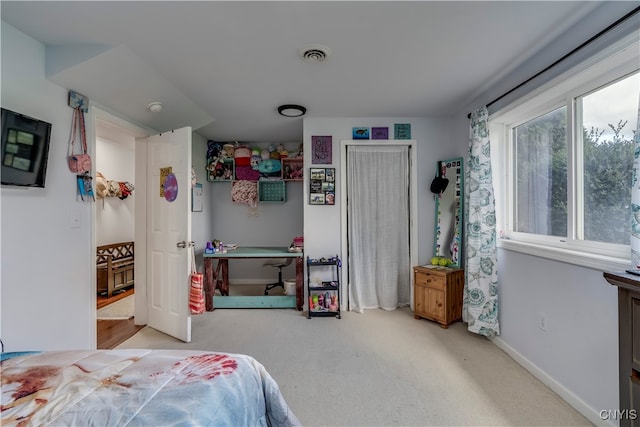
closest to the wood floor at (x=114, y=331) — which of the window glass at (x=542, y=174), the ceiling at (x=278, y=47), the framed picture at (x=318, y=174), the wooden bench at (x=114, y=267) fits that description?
the wooden bench at (x=114, y=267)

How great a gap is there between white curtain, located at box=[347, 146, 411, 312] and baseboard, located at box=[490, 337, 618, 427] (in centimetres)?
132

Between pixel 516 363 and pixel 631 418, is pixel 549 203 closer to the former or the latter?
pixel 516 363

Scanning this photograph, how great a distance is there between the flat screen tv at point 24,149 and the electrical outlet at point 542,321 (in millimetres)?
3528

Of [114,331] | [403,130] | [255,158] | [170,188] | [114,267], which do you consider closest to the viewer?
[170,188]

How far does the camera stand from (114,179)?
4.60 metres

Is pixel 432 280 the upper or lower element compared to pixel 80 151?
lower

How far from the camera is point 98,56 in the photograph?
187cm

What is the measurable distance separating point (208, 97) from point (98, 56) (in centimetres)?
94

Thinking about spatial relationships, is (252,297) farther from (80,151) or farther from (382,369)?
(80,151)

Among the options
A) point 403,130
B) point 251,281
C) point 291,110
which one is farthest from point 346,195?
point 251,281

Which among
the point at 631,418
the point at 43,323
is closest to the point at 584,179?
the point at 631,418

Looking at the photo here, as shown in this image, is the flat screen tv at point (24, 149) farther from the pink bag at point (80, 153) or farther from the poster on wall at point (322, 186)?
the poster on wall at point (322, 186)

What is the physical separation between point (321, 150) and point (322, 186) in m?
0.44

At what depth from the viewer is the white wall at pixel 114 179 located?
436cm
